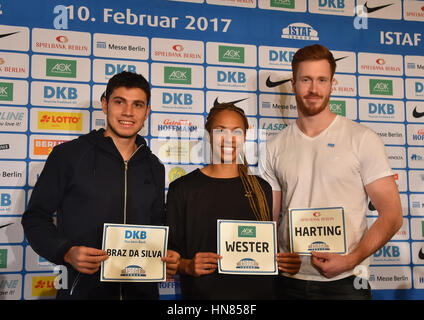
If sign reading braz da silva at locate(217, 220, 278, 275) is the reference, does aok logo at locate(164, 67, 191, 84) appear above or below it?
above

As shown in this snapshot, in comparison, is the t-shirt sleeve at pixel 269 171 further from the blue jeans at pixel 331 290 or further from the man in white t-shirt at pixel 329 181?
the blue jeans at pixel 331 290

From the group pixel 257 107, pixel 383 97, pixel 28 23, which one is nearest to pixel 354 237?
pixel 257 107

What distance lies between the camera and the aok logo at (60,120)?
2709 millimetres

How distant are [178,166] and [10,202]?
1.13 meters

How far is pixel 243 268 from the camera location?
1998mm

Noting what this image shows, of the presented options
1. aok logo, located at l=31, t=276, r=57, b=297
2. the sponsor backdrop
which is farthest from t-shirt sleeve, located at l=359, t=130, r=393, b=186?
aok logo, located at l=31, t=276, r=57, b=297

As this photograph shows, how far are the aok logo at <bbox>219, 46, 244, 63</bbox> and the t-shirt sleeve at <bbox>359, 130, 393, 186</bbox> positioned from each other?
119cm

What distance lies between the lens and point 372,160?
2.17 metres

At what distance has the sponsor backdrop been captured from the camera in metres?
2.69

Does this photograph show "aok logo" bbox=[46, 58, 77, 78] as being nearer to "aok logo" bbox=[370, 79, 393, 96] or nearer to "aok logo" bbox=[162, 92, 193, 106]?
"aok logo" bbox=[162, 92, 193, 106]

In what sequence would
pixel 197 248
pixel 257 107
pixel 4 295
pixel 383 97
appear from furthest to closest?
pixel 383 97
pixel 257 107
pixel 4 295
pixel 197 248

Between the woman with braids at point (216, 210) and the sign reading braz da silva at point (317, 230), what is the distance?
9 centimetres
